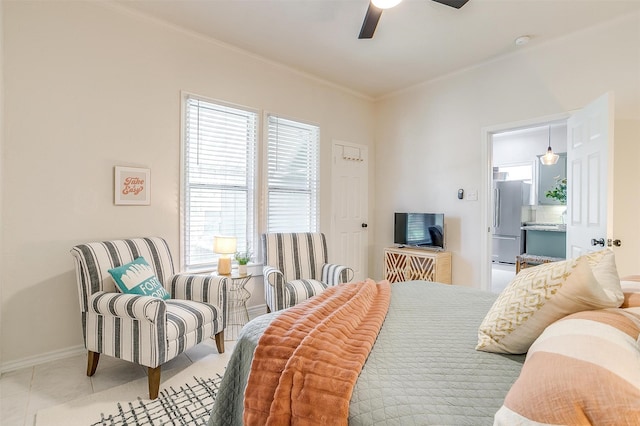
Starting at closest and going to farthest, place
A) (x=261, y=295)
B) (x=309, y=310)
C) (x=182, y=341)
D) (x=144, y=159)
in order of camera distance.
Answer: (x=309, y=310)
(x=182, y=341)
(x=144, y=159)
(x=261, y=295)

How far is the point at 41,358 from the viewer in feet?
8.30

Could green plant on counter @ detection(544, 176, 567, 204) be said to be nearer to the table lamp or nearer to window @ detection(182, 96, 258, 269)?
window @ detection(182, 96, 258, 269)

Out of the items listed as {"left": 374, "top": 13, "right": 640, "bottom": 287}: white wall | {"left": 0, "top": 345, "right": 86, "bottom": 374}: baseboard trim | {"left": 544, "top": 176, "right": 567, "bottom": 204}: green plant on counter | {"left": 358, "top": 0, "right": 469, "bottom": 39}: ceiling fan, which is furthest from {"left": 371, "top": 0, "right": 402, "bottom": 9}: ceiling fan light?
{"left": 544, "top": 176, "right": 567, "bottom": 204}: green plant on counter

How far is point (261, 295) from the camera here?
12.5ft

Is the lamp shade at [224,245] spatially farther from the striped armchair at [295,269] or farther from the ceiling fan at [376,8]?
the ceiling fan at [376,8]

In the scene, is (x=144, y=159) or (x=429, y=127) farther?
(x=429, y=127)

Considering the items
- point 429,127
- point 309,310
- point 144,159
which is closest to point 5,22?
point 144,159

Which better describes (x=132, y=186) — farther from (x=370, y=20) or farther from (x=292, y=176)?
(x=370, y=20)

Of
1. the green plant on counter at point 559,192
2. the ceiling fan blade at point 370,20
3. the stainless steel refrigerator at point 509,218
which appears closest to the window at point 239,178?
the ceiling fan blade at point 370,20

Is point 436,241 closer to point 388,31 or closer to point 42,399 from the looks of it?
point 388,31

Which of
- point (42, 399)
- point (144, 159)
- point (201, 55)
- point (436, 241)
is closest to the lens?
point (42, 399)

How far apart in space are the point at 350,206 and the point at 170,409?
3301mm

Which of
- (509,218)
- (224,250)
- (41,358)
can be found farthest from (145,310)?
(509,218)

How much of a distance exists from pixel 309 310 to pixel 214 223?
226 cm
